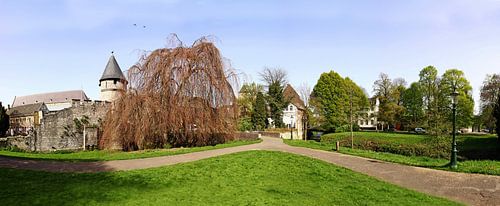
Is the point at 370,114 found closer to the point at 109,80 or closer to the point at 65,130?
the point at 109,80

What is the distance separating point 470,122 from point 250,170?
1727 inches

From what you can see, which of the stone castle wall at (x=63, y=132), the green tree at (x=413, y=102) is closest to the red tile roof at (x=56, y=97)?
the stone castle wall at (x=63, y=132)

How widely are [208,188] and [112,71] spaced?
35.1 meters

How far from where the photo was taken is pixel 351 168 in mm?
14133

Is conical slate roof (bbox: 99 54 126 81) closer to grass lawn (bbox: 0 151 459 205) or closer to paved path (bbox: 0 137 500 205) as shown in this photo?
paved path (bbox: 0 137 500 205)

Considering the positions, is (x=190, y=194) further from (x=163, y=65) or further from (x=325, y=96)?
(x=325, y=96)

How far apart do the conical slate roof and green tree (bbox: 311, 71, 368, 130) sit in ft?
90.1

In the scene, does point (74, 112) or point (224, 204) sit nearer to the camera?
point (224, 204)

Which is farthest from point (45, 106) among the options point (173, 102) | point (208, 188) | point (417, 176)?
point (417, 176)

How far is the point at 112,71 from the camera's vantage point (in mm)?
40188

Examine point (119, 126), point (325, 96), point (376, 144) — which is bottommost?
point (376, 144)

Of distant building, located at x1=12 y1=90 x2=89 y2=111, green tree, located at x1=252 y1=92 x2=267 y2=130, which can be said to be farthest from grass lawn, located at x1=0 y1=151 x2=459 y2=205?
distant building, located at x1=12 y1=90 x2=89 y2=111

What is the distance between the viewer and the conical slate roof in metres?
39.9

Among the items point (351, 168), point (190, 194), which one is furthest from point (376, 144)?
point (190, 194)
